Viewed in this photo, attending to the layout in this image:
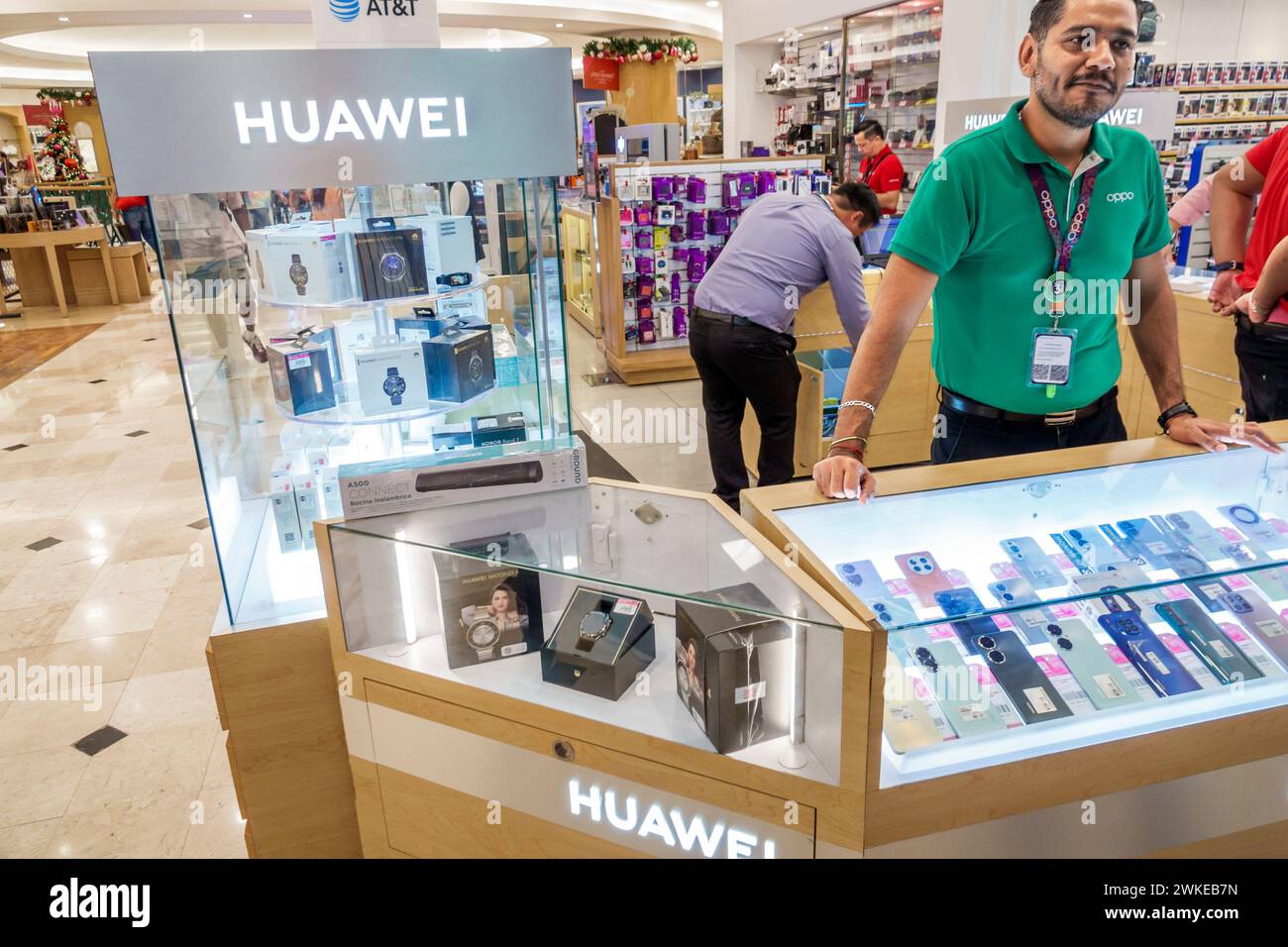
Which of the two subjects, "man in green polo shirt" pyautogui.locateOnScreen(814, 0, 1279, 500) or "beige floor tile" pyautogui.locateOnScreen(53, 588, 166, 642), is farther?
"beige floor tile" pyautogui.locateOnScreen(53, 588, 166, 642)

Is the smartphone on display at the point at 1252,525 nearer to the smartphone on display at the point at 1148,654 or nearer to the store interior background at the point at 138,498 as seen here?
the smartphone on display at the point at 1148,654

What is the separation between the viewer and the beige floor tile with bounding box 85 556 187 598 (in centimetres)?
397

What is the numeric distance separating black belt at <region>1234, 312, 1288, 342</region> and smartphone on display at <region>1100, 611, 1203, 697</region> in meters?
1.79

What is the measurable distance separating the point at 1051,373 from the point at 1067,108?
21.8 inches

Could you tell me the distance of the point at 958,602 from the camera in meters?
1.42

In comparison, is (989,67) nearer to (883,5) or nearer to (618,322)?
(883,5)

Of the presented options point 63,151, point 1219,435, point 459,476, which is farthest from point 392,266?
point 63,151

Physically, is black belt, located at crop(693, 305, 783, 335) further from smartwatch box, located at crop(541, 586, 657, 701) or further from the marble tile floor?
smartwatch box, located at crop(541, 586, 657, 701)

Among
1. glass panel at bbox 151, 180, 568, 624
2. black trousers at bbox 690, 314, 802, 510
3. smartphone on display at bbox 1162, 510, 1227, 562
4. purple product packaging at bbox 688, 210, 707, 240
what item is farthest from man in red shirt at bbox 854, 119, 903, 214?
smartphone on display at bbox 1162, 510, 1227, 562

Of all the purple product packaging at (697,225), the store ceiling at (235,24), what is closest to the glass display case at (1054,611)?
the purple product packaging at (697,225)

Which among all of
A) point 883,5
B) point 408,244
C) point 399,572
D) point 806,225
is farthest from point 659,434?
point 883,5

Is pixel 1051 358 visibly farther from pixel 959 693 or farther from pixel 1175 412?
pixel 959 693

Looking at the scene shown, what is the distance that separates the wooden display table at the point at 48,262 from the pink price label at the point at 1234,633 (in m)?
12.0

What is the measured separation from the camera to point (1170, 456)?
195 centimetres
